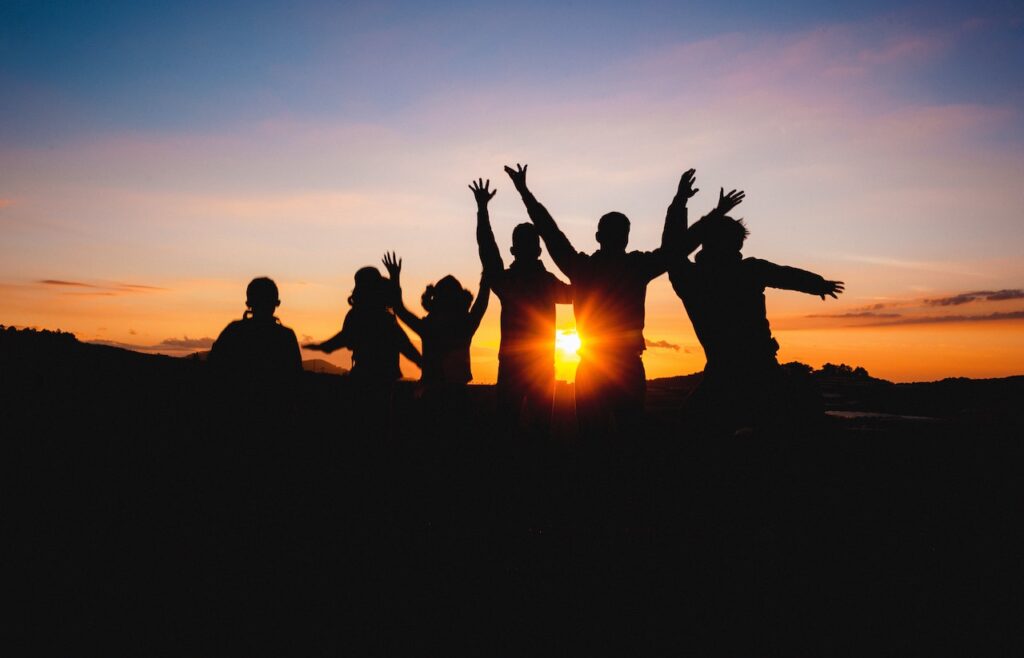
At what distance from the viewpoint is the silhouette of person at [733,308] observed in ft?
17.9

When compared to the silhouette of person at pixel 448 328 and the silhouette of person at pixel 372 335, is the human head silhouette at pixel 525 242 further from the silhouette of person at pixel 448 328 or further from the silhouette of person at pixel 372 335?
the silhouette of person at pixel 372 335

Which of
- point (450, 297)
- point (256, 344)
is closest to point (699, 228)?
point (450, 297)

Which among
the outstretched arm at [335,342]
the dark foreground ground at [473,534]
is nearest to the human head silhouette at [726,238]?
the dark foreground ground at [473,534]

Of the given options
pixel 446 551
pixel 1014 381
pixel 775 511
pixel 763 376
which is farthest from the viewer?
pixel 1014 381

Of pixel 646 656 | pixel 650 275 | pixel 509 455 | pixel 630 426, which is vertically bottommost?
pixel 646 656

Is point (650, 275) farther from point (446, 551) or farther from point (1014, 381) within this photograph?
point (1014, 381)

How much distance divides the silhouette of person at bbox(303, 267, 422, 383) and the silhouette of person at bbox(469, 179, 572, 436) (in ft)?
5.11

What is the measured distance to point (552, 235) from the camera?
17.3 ft

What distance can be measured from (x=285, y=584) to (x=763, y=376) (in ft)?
13.1

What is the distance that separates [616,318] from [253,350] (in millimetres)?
3165

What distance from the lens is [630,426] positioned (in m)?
4.97

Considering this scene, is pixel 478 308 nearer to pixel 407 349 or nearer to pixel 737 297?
pixel 407 349

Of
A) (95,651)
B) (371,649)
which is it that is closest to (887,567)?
(371,649)

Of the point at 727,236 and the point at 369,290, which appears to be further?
the point at 369,290
